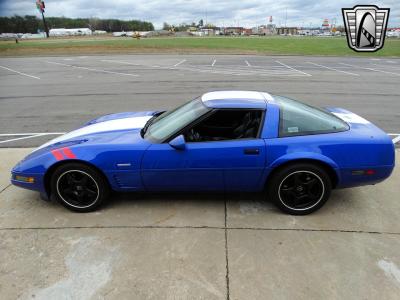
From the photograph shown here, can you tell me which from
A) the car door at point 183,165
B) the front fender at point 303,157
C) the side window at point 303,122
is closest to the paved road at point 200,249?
the car door at point 183,165

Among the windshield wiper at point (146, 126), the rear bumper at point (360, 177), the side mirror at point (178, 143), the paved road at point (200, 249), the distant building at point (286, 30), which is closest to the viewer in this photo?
the paved road at point (200, 249)

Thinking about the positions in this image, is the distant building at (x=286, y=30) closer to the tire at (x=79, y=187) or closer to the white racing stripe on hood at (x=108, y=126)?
the white racing stripe on hood at (x=108, y=126)

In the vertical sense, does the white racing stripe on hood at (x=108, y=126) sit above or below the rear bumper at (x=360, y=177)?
above

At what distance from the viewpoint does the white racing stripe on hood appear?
396 cm

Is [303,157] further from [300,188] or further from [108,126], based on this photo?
[108,126]

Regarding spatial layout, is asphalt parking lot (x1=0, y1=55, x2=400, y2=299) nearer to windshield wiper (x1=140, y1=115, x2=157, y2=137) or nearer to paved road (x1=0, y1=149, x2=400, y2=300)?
paved road (x1=0, y1=149, x2=400, y2=300)

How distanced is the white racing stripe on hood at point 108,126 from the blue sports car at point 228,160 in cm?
25

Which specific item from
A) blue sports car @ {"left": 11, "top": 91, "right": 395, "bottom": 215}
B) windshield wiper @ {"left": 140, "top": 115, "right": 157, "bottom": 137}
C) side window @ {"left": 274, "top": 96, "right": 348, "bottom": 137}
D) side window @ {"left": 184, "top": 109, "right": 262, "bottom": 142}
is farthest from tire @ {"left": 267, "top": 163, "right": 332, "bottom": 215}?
windshield wiper @ {"left": 140, "top": 115, "right": 157, "bottom": 137}

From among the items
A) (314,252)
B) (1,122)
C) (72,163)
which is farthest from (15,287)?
(1,122)

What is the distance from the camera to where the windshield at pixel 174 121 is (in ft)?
11.6

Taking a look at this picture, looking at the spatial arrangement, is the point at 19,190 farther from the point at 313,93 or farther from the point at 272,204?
the point at 313,93

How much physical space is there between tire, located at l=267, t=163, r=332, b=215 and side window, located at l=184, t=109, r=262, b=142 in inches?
20.6

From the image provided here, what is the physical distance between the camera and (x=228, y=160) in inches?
135

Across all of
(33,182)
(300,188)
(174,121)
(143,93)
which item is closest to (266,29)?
(143,93)
